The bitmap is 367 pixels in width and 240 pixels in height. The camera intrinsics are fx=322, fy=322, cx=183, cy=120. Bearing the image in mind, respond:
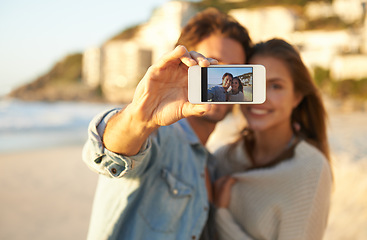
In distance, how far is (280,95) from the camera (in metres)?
2.21

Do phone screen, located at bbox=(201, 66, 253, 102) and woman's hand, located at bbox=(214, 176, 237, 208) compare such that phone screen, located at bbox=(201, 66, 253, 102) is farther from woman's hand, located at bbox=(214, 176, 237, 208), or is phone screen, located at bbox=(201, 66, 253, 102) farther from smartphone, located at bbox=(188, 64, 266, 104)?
woman's hand, located at bbox=(214, 176, 237, 208)

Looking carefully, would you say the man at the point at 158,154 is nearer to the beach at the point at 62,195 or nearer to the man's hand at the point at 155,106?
the man's hand at the point at 155,106

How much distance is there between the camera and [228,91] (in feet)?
4.08

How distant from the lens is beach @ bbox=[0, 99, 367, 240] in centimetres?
404

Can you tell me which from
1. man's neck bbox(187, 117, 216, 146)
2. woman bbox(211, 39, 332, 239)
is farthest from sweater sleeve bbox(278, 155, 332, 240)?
man's neck bbox(187, 117, 216, 146)

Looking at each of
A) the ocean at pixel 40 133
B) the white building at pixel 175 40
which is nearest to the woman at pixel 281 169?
the ocean at pixel 40 133

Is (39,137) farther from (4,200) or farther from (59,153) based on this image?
(4,200)

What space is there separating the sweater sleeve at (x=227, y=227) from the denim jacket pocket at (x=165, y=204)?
53 centimetres

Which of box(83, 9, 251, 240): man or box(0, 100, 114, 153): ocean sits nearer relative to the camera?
box(83, 9, 251, 240): man

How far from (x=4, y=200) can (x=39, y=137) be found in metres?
5.57

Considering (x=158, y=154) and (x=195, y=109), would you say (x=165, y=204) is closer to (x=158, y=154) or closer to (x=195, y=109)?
(x=158, y=154)

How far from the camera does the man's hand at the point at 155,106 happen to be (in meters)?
1.19

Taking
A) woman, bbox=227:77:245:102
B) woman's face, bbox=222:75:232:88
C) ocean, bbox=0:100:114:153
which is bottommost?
ocean, bbox=0:100:114:153

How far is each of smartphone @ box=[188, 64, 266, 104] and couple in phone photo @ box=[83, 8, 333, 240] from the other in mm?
11
